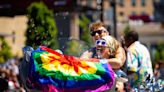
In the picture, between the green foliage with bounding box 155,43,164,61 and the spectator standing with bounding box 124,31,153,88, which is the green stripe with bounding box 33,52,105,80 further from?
the green foliage with bounding box 155,43,164,61

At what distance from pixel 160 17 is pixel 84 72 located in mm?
81213

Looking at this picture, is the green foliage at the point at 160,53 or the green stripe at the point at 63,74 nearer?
the green stripe at the point at 63,74

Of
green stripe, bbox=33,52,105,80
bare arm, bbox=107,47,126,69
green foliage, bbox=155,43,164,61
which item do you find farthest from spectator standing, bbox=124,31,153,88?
green foliage, bbox=155,43,164,61

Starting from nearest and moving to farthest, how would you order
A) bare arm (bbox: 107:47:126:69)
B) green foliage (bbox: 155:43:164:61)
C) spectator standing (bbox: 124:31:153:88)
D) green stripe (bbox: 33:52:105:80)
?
green stripe (bbox: 33:52:105:80) < bare arm (bbox: 107:47:126:69) < spectator standing (bbox: 124:31:153:88) < green foliage (bbox: 155:43:164:61)

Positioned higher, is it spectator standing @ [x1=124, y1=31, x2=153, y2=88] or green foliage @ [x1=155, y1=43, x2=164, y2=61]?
spectator standing @ [x1=124, y1=31, x2=153, y2=88]

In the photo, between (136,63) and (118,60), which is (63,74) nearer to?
(118,60)

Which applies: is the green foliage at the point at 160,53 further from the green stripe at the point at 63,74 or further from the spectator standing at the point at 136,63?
the green stripe at the point at 63,74

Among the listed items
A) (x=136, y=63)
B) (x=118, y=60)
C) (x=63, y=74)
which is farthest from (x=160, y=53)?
(x=63, y=74)

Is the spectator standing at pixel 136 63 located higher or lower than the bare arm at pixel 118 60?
lower

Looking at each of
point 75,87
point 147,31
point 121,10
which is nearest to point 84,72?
point 75,87

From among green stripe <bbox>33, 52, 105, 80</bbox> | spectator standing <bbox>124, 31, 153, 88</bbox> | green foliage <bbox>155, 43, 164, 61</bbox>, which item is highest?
green stripe <bbox>33, 52, 105, 80</bbox>

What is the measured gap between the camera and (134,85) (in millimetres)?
7465

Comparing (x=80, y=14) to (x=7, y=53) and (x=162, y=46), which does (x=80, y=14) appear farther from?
(x=162, y=46)

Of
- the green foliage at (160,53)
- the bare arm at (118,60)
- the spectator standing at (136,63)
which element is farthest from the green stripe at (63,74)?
the green foliage at (160,53)
